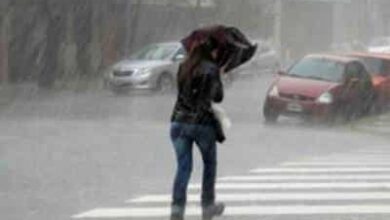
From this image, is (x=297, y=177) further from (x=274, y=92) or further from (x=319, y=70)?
(x=319, y=70)

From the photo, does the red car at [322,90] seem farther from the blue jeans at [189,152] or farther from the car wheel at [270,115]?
the blue jeans at [189,152]

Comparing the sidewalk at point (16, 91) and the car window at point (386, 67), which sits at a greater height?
the car window at point (386, 67)

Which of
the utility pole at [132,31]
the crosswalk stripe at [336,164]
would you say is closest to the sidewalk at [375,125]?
the crosswalk stripe at [336,164]

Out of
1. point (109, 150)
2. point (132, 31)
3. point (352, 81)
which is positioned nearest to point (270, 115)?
point (352, 81)

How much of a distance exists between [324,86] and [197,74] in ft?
50.2

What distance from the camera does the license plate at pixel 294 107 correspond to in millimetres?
24078

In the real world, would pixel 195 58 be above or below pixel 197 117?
above

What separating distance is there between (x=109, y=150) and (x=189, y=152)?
24.6 ft

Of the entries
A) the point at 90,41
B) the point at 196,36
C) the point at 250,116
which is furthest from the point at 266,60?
the point at 196,36

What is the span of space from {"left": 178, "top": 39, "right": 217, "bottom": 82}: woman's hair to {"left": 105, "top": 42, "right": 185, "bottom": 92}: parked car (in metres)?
24.3

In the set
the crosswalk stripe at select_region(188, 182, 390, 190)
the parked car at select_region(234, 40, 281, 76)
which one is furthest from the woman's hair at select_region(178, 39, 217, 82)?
the parked car at select_region(234, 40, 281, 76)

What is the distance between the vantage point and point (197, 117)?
9.71m

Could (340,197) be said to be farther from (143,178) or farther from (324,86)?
(324,86)

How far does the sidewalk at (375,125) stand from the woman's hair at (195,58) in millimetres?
13024
